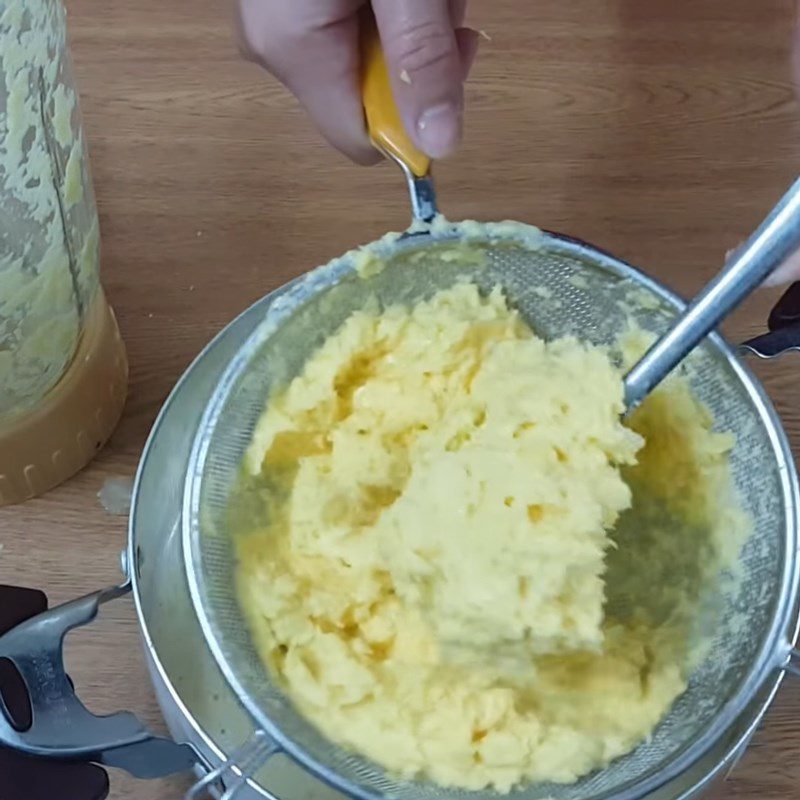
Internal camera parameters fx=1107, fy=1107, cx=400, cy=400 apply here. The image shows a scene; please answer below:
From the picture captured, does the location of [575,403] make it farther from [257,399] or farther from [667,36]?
[667,36]

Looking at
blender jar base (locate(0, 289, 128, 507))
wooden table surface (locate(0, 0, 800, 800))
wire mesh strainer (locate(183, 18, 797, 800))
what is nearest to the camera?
wire mesh strainer (locate(183, 18, 797, 800))

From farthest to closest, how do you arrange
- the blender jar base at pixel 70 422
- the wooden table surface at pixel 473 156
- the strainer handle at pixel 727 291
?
1. the wooden table surface at pixel 473 156
2. the blender jar base at pixel 70 422
3. the strainer handle at pixel 727 291

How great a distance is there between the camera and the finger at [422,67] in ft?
2.13

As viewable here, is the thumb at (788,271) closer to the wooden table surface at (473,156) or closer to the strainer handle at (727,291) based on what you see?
the strainer handle at (727,291)

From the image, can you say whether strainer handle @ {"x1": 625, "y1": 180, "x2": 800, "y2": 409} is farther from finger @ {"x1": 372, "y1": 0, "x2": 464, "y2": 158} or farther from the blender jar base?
the blender jar base

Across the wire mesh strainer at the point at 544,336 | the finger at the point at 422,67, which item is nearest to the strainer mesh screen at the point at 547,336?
the wire mesh strainer at the point at 544,336

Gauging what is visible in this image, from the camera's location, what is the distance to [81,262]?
29.2 inches

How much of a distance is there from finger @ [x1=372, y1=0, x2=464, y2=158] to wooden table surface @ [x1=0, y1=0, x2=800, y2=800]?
0.25m

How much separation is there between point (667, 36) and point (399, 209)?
0.31 metres

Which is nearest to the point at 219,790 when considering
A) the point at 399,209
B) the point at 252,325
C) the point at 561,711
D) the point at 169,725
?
the point at 169,725

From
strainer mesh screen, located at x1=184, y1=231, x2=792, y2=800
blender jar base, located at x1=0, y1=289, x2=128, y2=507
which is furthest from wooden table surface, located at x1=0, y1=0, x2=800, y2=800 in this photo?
strainer mesh screen, located at x1=184, y1=231, x2=792, y2=800

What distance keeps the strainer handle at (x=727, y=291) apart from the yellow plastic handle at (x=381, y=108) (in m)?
0.18

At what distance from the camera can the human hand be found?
65cm

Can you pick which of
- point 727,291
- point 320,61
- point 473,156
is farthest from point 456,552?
point 473,156
